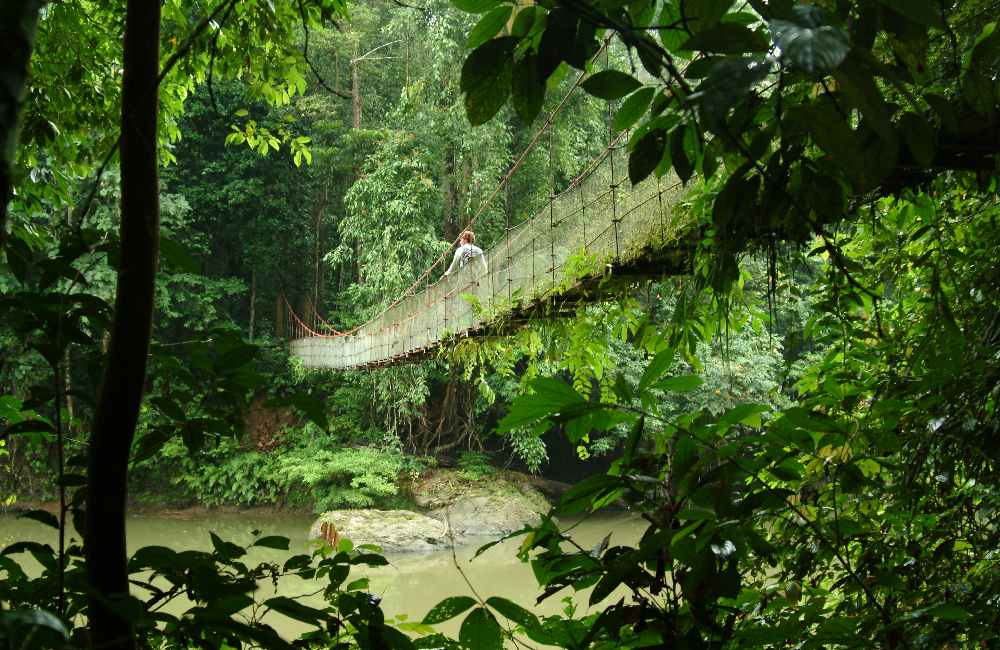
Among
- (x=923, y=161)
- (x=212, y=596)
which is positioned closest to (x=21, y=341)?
(x=212, y=596)

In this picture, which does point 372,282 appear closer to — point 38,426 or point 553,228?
point 553,228

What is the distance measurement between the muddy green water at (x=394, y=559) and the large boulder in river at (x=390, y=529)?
4.5 inches

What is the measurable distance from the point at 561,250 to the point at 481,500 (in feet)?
16.8

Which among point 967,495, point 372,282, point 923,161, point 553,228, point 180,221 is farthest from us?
point 372,282

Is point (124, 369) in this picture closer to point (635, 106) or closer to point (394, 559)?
point (635, 106)

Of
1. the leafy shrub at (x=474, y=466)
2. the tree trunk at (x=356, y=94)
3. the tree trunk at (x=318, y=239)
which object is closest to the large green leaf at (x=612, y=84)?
the leafy shrub at (x=474, y=466)

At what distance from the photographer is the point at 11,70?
242 mm

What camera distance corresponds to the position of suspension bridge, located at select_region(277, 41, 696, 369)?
7.63ft

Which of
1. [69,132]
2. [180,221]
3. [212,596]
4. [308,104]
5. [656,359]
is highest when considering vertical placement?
[308,104]

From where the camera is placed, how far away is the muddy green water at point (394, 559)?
5.55m

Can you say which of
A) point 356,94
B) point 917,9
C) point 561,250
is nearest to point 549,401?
point 917,9

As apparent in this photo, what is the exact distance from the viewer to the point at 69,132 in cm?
214

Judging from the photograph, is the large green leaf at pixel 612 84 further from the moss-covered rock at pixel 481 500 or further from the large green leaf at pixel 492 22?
the moss-covered rock at pixel 481 500

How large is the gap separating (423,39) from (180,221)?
3.38 meters
